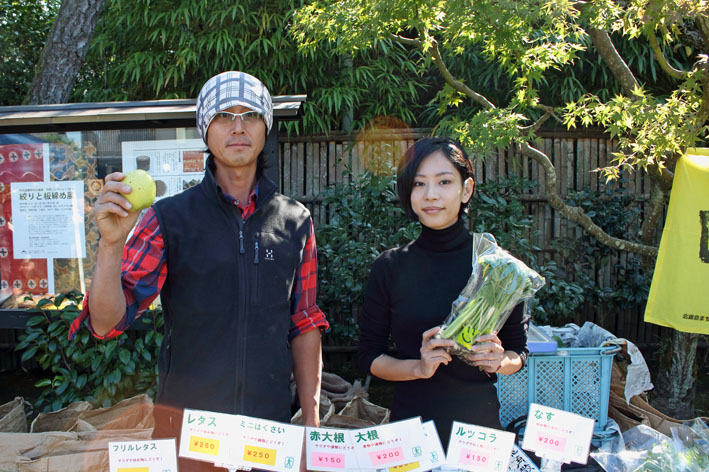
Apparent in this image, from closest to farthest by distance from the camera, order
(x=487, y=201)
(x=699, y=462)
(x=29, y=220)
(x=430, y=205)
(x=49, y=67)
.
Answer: (x=430, y=205) → (x=699, y=462) → (x=29, y=220) → (x=487, y=201) → (x=49, y=67)

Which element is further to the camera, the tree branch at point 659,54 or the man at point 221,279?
the tree branch at point 659,54

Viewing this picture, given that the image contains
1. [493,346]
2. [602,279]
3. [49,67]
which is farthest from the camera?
[602,279]

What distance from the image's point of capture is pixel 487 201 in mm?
4543

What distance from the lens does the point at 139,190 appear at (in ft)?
4.85

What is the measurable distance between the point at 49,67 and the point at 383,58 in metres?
3.42

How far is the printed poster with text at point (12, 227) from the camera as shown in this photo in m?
3.87

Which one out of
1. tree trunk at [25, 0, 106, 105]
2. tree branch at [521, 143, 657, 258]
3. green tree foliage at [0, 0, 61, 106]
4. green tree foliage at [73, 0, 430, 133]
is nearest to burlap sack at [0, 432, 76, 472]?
tree branch at [521, 143, 657, 258]

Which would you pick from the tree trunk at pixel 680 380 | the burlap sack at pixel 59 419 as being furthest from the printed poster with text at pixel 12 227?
the tree trunk at pixel 680 380

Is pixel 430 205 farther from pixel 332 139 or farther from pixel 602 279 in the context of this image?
pixel 602 279

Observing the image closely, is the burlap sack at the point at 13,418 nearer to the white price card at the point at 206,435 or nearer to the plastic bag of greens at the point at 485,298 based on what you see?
the white price card at the point at 206,435

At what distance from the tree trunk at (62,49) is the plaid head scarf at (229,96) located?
440 centimetres

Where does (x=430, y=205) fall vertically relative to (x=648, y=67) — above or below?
below

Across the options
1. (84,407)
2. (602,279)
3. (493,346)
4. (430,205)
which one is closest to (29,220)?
(84,407)

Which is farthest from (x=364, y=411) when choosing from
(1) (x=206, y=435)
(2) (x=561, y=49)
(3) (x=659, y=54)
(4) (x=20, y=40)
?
(4) (x=20, y=40)
